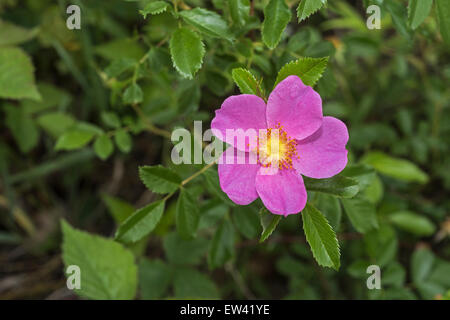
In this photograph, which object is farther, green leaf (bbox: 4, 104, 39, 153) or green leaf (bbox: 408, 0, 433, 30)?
green leaf (bbox: 4, 104, 39, 153)

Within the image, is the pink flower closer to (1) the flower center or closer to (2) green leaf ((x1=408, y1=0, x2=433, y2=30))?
(1) the flower center

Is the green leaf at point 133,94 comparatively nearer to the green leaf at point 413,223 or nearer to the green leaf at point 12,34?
the green leaf at point 12,34

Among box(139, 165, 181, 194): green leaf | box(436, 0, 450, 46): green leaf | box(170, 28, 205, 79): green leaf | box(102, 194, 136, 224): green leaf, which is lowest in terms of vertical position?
box(102, 194, 136, 224): green leaf

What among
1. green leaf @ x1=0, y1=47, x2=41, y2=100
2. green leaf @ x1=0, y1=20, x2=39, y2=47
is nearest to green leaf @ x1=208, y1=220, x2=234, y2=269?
green leaf @ x1=0, y1=47, x2=41, y2=100

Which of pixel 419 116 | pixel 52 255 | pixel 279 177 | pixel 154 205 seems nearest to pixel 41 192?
pixel 52 255

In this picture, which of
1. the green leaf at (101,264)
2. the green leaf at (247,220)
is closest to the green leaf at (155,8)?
the green leaf at (247,220)

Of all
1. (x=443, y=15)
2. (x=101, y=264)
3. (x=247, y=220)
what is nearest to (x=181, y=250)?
(x=101, y=264)

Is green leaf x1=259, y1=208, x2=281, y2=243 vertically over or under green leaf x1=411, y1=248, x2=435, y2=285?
over

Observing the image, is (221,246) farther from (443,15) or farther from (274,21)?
(443,15)
